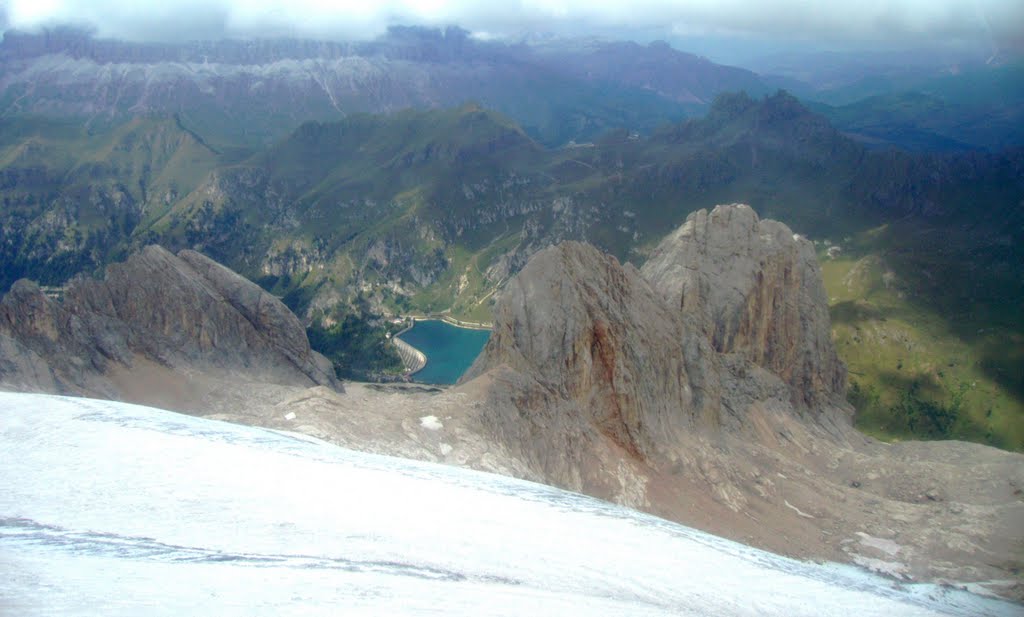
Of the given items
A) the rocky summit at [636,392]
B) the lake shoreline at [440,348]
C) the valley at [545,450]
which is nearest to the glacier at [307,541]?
the valley at [545,450]

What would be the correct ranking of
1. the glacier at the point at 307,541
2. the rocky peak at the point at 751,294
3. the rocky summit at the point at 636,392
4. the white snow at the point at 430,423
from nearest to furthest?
the glacier at the point at 307,541
the white snow at the point at 430,423
the rocky summit at the point at 636,392
the rocky peak at the point at 751,294

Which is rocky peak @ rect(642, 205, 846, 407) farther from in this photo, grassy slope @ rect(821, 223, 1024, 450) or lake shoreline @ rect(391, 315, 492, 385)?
lake shoreline @ rect(391, 315, 492, 385)

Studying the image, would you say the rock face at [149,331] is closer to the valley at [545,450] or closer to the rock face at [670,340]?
the valley at [545,450]

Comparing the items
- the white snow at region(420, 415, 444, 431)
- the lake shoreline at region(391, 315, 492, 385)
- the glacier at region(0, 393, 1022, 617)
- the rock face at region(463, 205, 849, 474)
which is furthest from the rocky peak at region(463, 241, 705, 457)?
the lake shoreline at region(391, 315, 492, 385)

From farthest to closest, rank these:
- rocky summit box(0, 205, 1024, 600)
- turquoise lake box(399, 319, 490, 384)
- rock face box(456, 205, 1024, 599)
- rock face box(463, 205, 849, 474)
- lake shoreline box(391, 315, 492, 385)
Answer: lake shoreline box(391, 315, 492, 385) → turquoise lake box(399, 319, 490, 384) → rock face box(463, 205, 849, 474) → rock face box(456, 205, 1024, 599) → rocky summit box(0, 205, 1024, 600)

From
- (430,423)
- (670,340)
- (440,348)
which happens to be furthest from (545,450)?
(440,348)

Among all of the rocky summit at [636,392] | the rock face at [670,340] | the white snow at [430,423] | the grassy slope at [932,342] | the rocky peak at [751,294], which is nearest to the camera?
the white snow at [430,423]
